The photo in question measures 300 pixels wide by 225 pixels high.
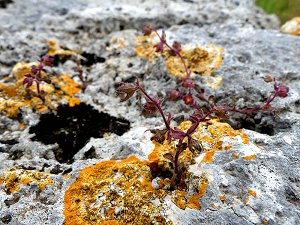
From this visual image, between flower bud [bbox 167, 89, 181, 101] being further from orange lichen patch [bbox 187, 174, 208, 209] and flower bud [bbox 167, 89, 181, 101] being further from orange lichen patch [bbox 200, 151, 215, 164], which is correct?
orange lichen patch [bbox 187, 174, 208, 209]

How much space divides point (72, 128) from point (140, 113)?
1.67 feet

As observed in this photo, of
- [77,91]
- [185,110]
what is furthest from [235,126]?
[77,91]

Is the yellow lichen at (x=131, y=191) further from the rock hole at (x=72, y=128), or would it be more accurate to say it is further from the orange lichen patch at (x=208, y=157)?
the rock hole at (x=72, y=128)

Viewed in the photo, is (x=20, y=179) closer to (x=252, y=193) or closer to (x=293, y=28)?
(x=252, y=193)

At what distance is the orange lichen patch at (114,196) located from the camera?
176cm

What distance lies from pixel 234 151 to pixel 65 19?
248cm

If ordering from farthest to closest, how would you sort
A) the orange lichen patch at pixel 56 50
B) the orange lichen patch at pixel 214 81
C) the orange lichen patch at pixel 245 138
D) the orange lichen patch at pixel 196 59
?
the orange lichen patch at pixel 56 50, the orange lichen patch at pixel 196 59, the orange lichen patch at pixel 214 81, the orange lichen patch at pixel 245 138

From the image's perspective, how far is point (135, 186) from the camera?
1.90 metres

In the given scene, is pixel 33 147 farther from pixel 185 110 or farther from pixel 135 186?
pixel 185 110

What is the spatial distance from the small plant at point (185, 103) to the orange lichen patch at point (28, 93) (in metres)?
0.59

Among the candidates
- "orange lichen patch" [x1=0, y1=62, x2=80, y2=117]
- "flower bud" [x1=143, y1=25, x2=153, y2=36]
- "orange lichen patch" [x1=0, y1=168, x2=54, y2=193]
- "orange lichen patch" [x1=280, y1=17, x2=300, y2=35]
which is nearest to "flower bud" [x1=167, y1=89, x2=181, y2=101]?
"flower bud" [x1=143, y1=25, x2=153, y2=36]

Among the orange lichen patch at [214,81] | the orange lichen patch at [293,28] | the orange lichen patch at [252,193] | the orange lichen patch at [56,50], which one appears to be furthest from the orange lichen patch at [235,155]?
the orange lichen patch at [293,28]

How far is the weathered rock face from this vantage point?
1.79 m

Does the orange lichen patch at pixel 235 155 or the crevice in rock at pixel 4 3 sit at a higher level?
the crevice in rock at pixel 4 3
